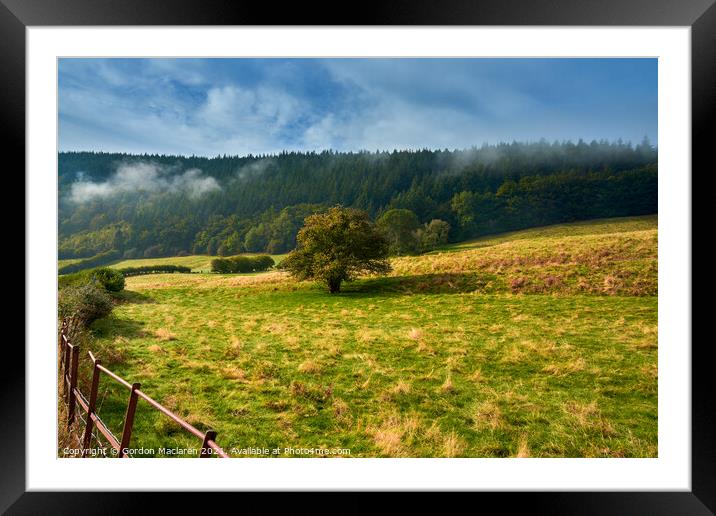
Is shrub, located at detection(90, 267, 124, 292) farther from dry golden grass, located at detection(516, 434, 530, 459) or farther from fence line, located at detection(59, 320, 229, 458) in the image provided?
dry golden grass, located at detection(516, 434, 530, 459)

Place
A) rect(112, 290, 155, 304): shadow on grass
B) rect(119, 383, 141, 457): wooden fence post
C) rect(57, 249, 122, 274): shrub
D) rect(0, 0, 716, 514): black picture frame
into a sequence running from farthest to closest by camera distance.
A: rect(112, 290, 155, 304): shadow on grass, rect(57, 249, 122, 274): shrub, rect(0, 0, 716, 514): black picture frame, rect(119, 383, 141, 457): wooden fence post

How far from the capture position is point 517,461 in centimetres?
235

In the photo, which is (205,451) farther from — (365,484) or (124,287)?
(124,287)

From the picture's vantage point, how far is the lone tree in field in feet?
25.2

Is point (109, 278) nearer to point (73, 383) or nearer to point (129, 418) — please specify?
point (73, 383)

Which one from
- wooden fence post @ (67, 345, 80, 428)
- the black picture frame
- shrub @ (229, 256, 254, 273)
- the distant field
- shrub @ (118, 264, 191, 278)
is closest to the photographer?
the black picture frame

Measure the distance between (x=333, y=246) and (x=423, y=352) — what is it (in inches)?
150

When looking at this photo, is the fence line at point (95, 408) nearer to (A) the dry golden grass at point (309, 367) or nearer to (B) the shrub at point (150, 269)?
(A) the dry golden grass at point (309, 367)

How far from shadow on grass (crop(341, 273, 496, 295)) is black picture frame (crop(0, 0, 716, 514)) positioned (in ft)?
20.5

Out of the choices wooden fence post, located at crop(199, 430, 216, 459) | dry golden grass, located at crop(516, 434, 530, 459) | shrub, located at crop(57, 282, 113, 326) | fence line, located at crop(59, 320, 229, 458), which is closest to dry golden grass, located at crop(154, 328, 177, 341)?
shrub, located at crop(57, 282, 113, 326)

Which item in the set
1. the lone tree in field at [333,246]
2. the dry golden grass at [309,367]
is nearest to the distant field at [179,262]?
the lone tree in field at [333,246]

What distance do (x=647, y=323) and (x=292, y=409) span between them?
6275 mm

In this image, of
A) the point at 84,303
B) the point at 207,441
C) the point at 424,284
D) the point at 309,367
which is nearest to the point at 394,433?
the point at 309,367

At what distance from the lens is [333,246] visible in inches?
312
